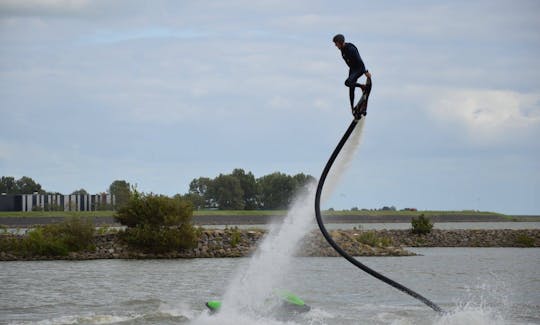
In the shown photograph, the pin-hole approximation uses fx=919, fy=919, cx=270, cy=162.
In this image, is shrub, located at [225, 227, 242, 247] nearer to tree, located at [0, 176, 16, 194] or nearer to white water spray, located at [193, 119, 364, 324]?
white water spray, located at [193, 119, 364, 324]

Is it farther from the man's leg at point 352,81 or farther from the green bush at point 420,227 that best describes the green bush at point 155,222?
the man's leg at point 352,81

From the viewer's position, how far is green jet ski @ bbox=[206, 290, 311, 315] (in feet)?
86.9

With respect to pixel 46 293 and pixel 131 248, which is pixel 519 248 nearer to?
pixel 131 248

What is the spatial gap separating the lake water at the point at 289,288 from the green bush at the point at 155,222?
219 centimetres

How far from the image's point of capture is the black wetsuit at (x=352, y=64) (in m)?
17.9

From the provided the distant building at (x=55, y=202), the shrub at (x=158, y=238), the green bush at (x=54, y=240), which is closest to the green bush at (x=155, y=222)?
the shrub at (x=158, y=238)

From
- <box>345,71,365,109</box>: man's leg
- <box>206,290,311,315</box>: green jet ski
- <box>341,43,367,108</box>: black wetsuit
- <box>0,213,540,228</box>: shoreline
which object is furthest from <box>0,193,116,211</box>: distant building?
<box>341,43,367,108</box>: black wetsuit

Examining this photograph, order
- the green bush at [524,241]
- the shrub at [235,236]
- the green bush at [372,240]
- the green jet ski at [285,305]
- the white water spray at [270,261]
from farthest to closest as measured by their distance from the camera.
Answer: the green bush at [524,241], the green bush at [372,240], the shrub at [235,236], the green jet ski at [285,305], the white water spray at [270,261]

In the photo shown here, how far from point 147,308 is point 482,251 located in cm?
4102

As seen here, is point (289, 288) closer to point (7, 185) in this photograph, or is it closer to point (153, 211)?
point (153, 211)

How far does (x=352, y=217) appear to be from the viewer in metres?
129

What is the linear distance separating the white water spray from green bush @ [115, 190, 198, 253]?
2503 centimetres

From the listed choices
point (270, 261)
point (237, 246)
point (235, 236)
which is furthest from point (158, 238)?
point (270, 261)

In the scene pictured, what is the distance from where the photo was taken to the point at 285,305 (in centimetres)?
2683
